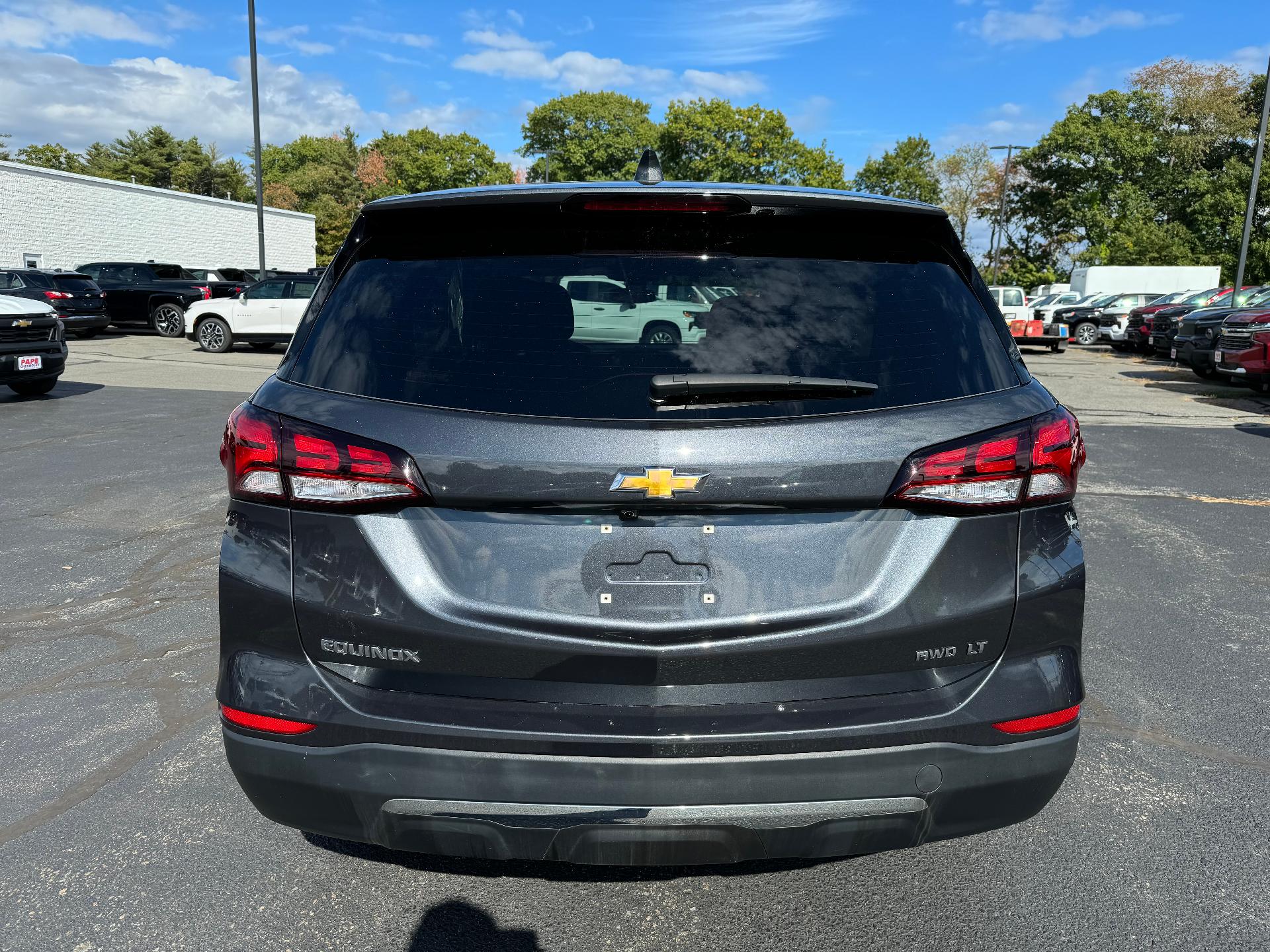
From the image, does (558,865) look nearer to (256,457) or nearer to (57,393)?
(256,457)

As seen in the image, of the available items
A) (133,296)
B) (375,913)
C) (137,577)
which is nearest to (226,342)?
(133,296)

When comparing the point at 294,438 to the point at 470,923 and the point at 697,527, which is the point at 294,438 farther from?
the point at 470,923

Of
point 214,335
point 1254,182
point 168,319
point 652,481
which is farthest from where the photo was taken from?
point 168,319

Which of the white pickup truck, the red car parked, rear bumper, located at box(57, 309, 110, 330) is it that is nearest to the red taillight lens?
the white pickup truck

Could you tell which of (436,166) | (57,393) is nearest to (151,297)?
(57,393)

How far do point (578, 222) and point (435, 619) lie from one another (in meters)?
0.95

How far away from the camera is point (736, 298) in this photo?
2.14m

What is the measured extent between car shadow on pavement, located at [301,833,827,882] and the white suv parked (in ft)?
65.5

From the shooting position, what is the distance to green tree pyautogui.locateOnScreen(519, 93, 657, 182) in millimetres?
90875

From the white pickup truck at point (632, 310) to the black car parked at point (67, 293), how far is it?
2308 cm

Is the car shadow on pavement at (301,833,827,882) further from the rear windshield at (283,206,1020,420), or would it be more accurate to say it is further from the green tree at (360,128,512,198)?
the green tree at (360,128,512,198)

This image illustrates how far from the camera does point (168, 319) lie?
25.5 m

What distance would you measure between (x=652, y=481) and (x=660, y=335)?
15.0 inches

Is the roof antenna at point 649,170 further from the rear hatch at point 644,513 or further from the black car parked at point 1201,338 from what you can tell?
the black car parked at point 1201,338
